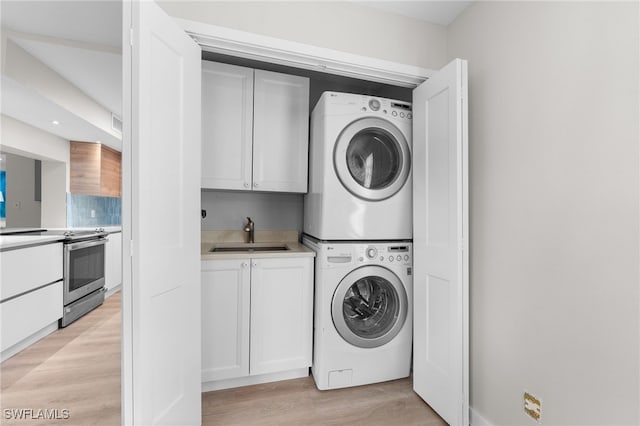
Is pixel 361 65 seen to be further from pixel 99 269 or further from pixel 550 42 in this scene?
pixel 99 269

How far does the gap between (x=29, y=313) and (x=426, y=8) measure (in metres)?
3.77

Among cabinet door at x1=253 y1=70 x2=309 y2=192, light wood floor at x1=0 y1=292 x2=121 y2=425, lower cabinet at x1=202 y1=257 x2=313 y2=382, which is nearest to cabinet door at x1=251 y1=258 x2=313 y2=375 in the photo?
lower cabinet at x1=202 y1=257 x2=313 y2=382

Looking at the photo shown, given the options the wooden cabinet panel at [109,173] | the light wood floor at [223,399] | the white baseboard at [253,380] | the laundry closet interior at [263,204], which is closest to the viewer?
the light wood floor at [223,399]

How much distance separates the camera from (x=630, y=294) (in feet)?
3.20

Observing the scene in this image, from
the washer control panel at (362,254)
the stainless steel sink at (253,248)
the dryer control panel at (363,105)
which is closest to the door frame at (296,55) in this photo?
the dryer control panel at (363,105)

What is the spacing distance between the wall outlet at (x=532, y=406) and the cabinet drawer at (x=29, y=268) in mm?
3436

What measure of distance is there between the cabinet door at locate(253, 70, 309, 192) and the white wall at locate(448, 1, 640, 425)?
3.77ft

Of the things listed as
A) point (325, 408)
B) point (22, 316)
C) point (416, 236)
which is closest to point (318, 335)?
point (325, 408)

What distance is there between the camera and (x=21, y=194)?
136 inches

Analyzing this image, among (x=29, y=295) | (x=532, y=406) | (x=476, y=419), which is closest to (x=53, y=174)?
(x=29, y=295)

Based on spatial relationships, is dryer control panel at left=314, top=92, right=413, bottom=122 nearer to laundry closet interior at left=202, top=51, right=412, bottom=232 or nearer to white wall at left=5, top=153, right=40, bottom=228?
laundry closet interior at left=202, top=51, right=412, bottom=232

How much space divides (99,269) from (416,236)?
3553mm

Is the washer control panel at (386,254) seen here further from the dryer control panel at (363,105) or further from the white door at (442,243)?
the dryer control panel at (363,105)

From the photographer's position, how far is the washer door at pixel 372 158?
193cm
